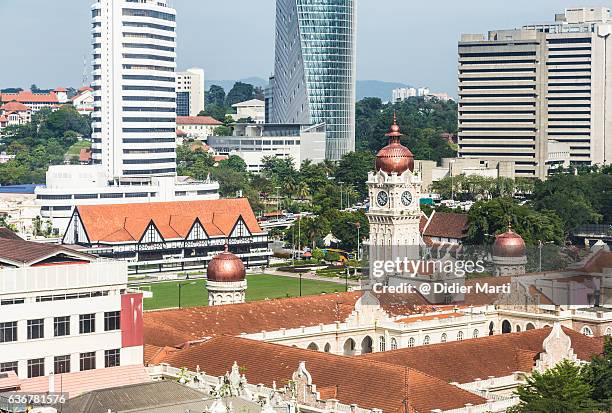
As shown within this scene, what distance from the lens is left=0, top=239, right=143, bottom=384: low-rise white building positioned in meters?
61.7

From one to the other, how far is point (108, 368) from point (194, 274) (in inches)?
2905

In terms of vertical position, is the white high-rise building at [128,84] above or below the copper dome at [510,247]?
above

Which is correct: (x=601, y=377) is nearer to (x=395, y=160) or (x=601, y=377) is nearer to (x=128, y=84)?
(x=395, y=160)

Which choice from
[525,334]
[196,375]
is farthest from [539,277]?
[196,375]

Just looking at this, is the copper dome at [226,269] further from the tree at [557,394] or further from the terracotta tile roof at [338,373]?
the tree at [557,394]

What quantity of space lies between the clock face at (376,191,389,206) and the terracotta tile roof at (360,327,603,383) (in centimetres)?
2672

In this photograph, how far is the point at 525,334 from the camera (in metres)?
74.9

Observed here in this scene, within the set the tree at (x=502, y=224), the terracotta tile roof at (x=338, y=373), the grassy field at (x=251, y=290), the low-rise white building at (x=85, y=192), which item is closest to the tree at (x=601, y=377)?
the terracotta tile roof at (x=338, y=373)

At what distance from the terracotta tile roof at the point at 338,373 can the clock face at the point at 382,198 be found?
32.5 metres

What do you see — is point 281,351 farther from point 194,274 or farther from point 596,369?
point 194,274

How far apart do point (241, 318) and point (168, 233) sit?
62.2 meters

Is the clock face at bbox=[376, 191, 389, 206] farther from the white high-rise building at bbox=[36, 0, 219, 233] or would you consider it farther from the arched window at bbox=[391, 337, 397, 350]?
the white high-rise building at bbox=[36, 0, 219, 233]

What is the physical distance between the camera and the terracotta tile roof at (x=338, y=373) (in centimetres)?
5833

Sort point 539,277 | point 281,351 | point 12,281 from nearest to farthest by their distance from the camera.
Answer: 1. point 12,281
2. point 281,351
3. point 539,277
